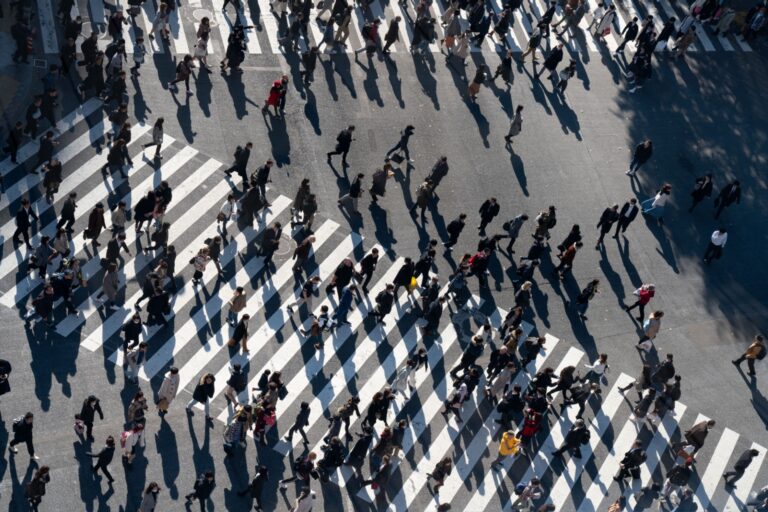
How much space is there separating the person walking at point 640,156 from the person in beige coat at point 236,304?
1545 cm

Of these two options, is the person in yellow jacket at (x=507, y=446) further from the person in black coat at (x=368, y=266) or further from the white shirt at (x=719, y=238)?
the white shirt at (x=719, y=238)

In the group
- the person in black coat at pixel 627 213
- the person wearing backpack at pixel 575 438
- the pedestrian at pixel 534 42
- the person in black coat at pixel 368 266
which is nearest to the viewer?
the person wearing backpack at pixel 575 438

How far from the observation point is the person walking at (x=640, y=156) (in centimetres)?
3884

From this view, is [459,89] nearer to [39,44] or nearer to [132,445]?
[39,44]

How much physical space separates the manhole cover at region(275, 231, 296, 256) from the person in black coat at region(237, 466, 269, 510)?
821 centimetres

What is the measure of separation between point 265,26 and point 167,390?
57.9ft

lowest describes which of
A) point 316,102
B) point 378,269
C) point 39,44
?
point 378,269

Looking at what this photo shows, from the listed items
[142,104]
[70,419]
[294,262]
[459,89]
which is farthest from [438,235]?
[70,419]

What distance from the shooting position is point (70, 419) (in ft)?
90.9

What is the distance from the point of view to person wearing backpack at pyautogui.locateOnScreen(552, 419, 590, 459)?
2927 cm

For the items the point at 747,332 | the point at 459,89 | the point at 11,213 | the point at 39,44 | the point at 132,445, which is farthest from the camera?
the point at 459,89

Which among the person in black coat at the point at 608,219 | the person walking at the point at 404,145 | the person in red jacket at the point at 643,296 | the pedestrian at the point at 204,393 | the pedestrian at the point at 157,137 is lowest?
the pedestrian at the point at 204,393

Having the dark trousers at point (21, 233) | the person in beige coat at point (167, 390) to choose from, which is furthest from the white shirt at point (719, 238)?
the dark trousers at point (21, 233)

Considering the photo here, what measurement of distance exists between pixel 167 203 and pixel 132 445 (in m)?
8.40
